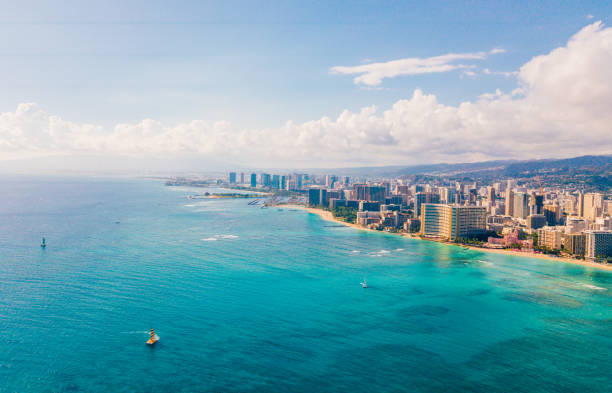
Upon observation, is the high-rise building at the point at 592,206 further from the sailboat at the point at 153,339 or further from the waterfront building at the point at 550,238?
the sailboat at the point at 153,339

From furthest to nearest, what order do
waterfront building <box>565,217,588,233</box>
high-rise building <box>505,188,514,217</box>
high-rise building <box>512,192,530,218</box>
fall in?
high-rise building <box>505,188,514,217</box> < high-rise building <box>512,192,530,218</box> < waterfront building <box>565,217,588,233</box>

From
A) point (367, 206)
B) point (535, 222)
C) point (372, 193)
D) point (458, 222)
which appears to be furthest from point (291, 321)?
point (372, 193)

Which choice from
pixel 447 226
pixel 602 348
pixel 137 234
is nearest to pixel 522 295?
pixel 602 348

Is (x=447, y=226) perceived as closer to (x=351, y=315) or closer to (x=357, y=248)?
(x=357, y=248)

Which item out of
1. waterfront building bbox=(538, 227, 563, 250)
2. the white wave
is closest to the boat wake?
the white wave

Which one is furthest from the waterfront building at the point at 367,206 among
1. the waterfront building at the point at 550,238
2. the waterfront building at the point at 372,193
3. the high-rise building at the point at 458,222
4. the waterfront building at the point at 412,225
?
the waterfront building at the point at 550,238

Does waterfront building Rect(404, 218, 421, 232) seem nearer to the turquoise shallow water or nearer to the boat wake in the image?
the turquoise shallow water

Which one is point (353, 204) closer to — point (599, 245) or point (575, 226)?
point (575, 226)
